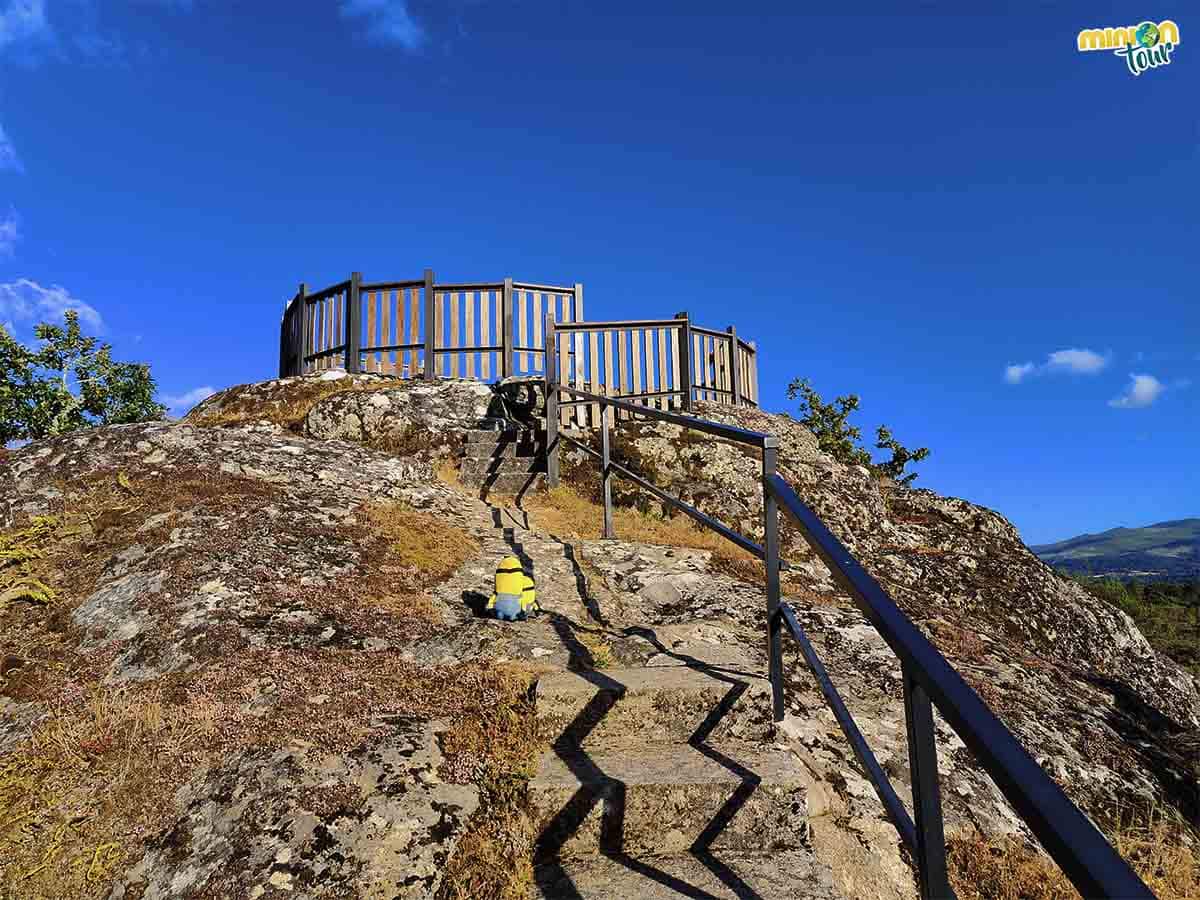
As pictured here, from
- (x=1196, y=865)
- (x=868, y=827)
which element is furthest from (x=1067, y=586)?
(x=868, y=827)

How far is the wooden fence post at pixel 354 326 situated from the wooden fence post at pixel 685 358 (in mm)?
6796

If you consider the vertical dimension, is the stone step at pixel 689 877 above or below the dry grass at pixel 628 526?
below

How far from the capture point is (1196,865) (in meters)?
3.74

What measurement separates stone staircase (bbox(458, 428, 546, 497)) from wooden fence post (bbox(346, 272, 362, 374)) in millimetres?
4965

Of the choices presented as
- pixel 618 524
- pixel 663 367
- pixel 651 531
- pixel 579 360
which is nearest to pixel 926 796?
pixel 651 531

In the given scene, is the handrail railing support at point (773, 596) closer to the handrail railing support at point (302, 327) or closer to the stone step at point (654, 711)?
the stone step at point (654, 711)

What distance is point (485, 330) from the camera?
13938 mm

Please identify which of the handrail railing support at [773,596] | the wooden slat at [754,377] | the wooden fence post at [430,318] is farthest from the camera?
the wooden slat at [754,377]

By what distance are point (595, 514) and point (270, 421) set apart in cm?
691

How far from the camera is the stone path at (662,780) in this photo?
2.78m

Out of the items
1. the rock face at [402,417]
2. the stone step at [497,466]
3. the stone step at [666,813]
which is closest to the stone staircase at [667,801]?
the stone step at [666,813]

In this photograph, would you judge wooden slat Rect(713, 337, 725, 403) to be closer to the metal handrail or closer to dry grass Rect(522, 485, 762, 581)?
dry grass Rect(522, 485, 762, 581)

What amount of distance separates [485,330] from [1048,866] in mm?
12489

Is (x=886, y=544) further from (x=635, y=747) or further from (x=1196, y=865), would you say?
(x=635, y=747)
